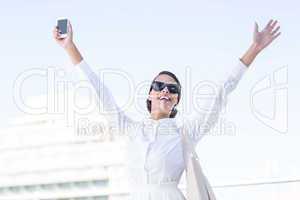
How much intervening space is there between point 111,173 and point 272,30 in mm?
19495

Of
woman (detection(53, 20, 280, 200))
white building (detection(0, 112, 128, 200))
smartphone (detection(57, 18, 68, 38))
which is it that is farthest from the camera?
white building (detection(0, 112, 128, 200))

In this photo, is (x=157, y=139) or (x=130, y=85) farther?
(x=130, y=85)

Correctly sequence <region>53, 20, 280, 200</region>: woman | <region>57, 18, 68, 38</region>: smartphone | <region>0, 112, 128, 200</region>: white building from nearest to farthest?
<region>53, 20, 280, 200</region>: woman, <region>57, 18, 68, 38</region>: smartphone, <region>0, 112, 128, 200</region>: white building

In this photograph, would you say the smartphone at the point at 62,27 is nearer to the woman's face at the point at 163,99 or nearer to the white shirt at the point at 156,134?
the white shirt at the point at 156,134

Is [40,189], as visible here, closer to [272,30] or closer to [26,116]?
[26,116]

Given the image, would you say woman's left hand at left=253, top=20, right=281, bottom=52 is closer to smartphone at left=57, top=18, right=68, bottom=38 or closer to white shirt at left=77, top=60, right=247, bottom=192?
white shirt at left=77, top=60, right=247, bottom=192

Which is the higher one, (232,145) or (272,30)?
(272,30)

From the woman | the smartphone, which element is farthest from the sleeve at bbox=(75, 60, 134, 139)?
the smartphone

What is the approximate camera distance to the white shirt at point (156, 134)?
5.74 feet

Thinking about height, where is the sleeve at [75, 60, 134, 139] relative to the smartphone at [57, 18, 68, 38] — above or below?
below

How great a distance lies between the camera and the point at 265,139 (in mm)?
9812

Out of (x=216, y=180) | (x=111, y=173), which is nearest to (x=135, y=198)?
(x=216, y=180)

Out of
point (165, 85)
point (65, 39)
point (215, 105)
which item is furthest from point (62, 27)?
point (215, 105)

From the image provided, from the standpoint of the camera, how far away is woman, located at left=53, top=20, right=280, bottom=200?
5.74ft
